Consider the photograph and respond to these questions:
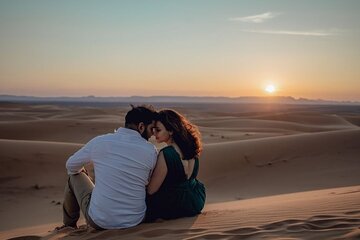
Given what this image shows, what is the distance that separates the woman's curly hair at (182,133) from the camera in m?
4.44

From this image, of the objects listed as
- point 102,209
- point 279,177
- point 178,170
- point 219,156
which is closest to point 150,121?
point 178,170

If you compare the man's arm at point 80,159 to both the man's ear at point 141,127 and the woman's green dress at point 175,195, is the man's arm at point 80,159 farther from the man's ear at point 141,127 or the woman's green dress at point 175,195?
the woman's green dress at point 175,195

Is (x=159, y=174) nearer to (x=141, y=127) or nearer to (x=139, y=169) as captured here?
(x=139, y=169)

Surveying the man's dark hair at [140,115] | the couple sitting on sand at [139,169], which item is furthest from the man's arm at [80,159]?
the man's dark hair at [140,115]

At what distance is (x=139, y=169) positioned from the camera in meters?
4.32

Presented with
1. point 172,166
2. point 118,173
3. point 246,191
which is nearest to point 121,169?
point 118,173

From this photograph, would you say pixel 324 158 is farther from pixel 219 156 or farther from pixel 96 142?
pixel 96 142

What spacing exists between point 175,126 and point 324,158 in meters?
8.21

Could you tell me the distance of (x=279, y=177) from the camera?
10430 millimetres

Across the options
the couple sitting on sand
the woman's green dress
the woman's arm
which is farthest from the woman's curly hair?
the woman's arm

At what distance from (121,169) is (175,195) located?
0.70 meters

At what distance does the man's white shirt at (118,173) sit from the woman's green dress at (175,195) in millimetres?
181

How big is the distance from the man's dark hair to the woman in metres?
0.09

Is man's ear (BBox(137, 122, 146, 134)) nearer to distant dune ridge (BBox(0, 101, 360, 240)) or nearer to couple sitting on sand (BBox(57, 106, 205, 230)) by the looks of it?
couple sitting on sand (BBox(57, 106, 205, 230))
